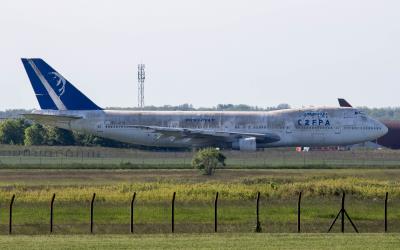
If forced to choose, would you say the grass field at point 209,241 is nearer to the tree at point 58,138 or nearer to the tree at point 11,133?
the tree at point 58,138

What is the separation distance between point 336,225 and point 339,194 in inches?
476

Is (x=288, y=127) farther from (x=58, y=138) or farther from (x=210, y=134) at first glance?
(x=58, y=138)

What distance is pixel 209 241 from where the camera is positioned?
1305 inches

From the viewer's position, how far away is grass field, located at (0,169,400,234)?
131 ft

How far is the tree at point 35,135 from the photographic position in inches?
4274

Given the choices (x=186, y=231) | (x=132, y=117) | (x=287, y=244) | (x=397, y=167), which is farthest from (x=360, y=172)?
(x=287, y=244)

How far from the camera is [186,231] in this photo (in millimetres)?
37719

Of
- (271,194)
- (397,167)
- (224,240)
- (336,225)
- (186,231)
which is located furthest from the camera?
(397,167)

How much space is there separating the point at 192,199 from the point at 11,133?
233ft

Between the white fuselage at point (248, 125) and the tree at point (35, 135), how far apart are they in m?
15.5

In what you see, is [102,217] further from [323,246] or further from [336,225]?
[323,246]

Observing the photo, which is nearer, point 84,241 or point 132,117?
point 84,241

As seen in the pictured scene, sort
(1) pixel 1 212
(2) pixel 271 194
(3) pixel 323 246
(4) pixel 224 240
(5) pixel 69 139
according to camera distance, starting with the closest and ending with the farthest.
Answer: (3) pixel 323 246
(4) pixel 224 240
(1) pixel 1 212
(2) pixel 271 194
(5) pixel 69 139

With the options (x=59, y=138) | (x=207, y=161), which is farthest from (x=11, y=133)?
(x=207, y=161)
